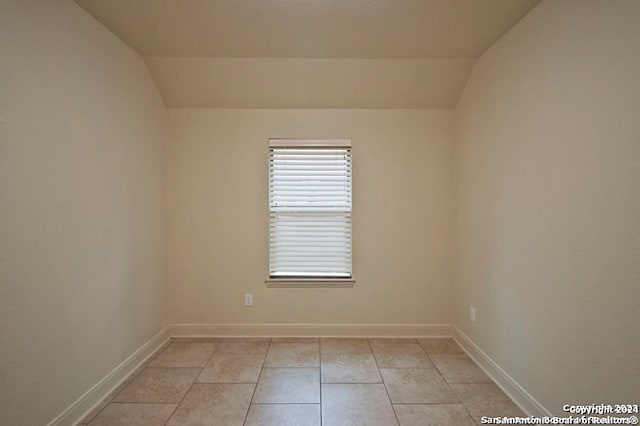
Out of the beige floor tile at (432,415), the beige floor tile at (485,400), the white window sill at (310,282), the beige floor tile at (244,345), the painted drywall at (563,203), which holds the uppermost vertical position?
the painted drywall at (563,203)

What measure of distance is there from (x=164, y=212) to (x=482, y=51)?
3.19 m

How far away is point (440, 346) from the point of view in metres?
2.86

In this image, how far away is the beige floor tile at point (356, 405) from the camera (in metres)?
1.86

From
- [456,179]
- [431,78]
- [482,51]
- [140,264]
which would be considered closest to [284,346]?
[140,264]

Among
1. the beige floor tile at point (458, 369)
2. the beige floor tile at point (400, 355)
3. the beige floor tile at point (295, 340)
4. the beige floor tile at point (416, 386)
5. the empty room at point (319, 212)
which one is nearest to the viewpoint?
the empty room at point (319, 212)

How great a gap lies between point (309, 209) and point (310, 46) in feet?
4.74

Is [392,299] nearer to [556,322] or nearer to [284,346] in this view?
[284,346]

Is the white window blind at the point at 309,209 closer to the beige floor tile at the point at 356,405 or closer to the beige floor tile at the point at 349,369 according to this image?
the beige floor tile at the point at 349,369

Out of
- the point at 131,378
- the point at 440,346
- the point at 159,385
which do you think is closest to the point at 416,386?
the point at 440,346

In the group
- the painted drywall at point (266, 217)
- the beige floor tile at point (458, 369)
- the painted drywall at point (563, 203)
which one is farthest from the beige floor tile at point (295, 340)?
the painted drywall at point (563, 203)

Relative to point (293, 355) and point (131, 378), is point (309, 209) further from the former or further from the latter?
point (131, 378)

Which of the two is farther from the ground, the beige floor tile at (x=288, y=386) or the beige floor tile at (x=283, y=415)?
the beige floor tile at (x=288, y=386)

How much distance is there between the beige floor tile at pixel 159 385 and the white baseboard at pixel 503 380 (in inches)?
89.2

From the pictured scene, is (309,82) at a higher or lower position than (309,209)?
higher
